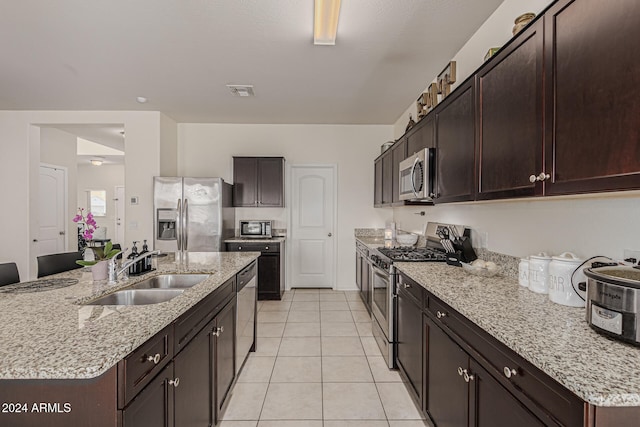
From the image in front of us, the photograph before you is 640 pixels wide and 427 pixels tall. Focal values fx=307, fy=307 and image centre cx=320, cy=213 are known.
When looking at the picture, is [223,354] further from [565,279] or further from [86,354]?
[565,279]

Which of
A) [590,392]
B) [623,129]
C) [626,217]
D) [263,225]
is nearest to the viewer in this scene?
[590,392]

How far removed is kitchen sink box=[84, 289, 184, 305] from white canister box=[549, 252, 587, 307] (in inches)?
72.2

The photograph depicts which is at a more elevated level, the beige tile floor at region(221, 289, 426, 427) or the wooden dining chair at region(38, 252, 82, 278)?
the wooden dining chair at region(38, 252, 82, 278)

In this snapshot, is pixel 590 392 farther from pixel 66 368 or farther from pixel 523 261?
pixel 66 368

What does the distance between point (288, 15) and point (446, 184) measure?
67.0 inches

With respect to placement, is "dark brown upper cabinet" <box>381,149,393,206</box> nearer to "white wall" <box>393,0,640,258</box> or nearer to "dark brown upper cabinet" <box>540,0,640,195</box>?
"white wall" <box>393,0,640,258</box>

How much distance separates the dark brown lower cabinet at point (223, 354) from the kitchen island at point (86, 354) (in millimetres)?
195

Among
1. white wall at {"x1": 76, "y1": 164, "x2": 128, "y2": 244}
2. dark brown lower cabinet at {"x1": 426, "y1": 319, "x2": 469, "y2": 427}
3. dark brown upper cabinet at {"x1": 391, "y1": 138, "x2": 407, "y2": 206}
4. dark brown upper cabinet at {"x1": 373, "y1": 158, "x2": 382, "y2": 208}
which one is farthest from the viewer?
white wall at {"x1": 76, "y1": 164, "x2": 128, "y2": 244}

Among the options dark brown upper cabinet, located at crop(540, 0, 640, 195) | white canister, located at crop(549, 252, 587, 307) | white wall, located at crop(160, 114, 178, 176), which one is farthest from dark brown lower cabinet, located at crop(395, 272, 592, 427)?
white wall, located at crop(160, 114, 178, 176)

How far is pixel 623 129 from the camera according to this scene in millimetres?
925

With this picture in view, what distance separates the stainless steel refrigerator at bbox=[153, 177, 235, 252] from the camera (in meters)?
4.21

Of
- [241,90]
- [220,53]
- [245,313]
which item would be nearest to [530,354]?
[245,313]

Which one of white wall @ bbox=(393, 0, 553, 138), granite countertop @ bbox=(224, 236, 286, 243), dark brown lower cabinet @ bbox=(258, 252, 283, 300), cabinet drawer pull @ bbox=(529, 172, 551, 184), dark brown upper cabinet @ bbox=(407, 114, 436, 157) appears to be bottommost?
dark brown lower cabinet @ bbox=(258, 252, 283, 300)

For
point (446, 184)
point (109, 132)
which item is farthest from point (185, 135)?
point (446, 184)
